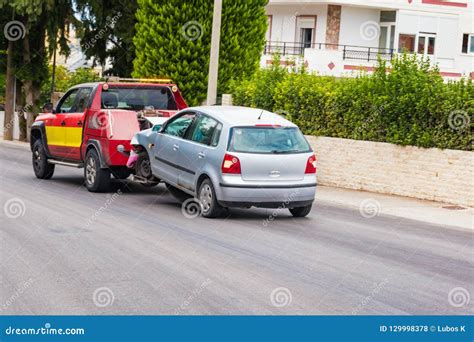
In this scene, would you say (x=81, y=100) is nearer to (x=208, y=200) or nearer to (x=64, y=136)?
(x=64, y=136)

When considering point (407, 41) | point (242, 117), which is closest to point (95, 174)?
point (242, 117)

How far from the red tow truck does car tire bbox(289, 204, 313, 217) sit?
10.8 ft

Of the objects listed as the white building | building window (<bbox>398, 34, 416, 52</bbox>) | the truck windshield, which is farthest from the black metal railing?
the truck windshield

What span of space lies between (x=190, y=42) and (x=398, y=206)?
11.1 metres

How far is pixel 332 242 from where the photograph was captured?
1380cm

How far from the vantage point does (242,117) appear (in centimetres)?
1622

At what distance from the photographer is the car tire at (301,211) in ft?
54.1

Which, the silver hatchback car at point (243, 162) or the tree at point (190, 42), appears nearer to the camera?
the silver hatchback car at point (243, 162)

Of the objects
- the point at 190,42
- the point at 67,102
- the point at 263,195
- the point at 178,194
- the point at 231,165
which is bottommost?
the point at 178,194

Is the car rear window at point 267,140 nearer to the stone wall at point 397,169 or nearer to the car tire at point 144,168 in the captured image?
the car tire at point 144,168

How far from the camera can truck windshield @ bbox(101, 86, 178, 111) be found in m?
19.2

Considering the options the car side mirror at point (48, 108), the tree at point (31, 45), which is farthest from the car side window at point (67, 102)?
the tree at point (31, 45)

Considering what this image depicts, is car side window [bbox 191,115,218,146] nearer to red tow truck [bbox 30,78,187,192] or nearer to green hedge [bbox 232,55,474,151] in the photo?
red tow truck [bbox 30,78,187,192]

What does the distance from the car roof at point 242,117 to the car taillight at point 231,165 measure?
0.70 m
